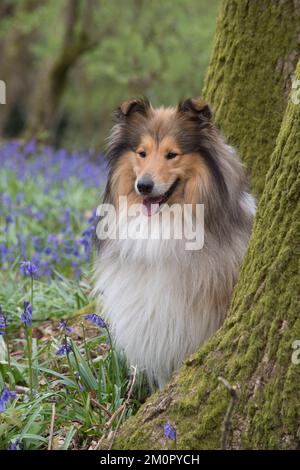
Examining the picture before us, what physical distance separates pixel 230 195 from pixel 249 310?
1070mm

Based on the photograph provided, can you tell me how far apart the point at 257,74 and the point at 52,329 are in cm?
242

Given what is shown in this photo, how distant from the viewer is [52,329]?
5.36 metres

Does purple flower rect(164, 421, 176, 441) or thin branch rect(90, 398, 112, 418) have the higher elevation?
purple flower rect(164, 421, 176, 441)

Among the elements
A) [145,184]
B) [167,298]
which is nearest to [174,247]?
[167,298]

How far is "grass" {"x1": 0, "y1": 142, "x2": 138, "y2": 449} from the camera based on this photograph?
12.0ft

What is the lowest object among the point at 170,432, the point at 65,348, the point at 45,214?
the point at 170,432

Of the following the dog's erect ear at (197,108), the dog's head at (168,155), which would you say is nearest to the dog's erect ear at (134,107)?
the dog's head at (168,155)

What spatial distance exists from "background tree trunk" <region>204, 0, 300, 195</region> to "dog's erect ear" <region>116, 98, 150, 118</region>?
95 cm

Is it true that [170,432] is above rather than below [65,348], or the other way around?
below

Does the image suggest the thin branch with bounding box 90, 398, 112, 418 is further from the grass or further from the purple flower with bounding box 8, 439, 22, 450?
the purple flower with bounding box 8, 439, 22, 450

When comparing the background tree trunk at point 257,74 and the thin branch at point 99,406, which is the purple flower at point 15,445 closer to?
the thin branch at point 99,406

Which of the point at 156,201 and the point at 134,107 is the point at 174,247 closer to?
the point at 156,201

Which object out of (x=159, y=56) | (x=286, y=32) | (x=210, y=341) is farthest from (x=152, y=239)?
(x=159, y=56)

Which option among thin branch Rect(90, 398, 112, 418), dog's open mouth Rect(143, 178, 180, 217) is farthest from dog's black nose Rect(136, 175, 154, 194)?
thin branch Rect(90, 398, 112, 418)
